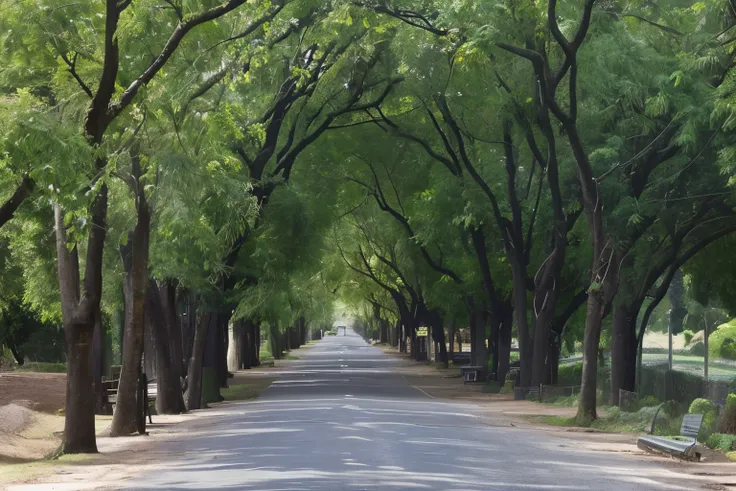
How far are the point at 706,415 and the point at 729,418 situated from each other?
625mm

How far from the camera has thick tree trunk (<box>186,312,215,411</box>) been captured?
3428cm

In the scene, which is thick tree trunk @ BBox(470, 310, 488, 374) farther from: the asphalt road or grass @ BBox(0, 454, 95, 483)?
grass @ BBox(0, 454, 95, 483)

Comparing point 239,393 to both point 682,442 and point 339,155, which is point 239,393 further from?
point 682,442

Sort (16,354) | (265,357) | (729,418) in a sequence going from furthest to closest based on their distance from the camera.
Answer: (265,357), (16,354), (729,418)

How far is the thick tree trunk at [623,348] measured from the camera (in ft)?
109

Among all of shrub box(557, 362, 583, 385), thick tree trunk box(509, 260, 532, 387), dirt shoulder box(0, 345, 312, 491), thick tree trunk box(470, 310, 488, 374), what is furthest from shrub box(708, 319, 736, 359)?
dirt shoulder box(0, 345, 312, 491)

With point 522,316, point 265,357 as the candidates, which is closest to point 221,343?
point 522,316

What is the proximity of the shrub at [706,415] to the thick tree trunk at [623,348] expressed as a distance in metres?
8.45

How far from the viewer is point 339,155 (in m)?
45.1

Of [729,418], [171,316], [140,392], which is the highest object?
[171,316]

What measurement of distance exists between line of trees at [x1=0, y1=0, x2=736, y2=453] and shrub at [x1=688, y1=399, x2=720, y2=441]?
3.94 m

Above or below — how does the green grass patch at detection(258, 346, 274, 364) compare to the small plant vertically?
below

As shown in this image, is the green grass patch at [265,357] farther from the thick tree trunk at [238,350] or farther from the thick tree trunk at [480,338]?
the thick tree trunk at [480,338]

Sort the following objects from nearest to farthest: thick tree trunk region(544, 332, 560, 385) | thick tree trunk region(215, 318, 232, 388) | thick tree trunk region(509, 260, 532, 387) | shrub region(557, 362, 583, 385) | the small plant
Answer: thick tree trunk region(509, 260, 532, 387), thick tree trunk region(215, 318, 232, 388), thick tree trunk region(544, 332, 560, 385), shrub region(557, 362, 583, 385), the small plant
